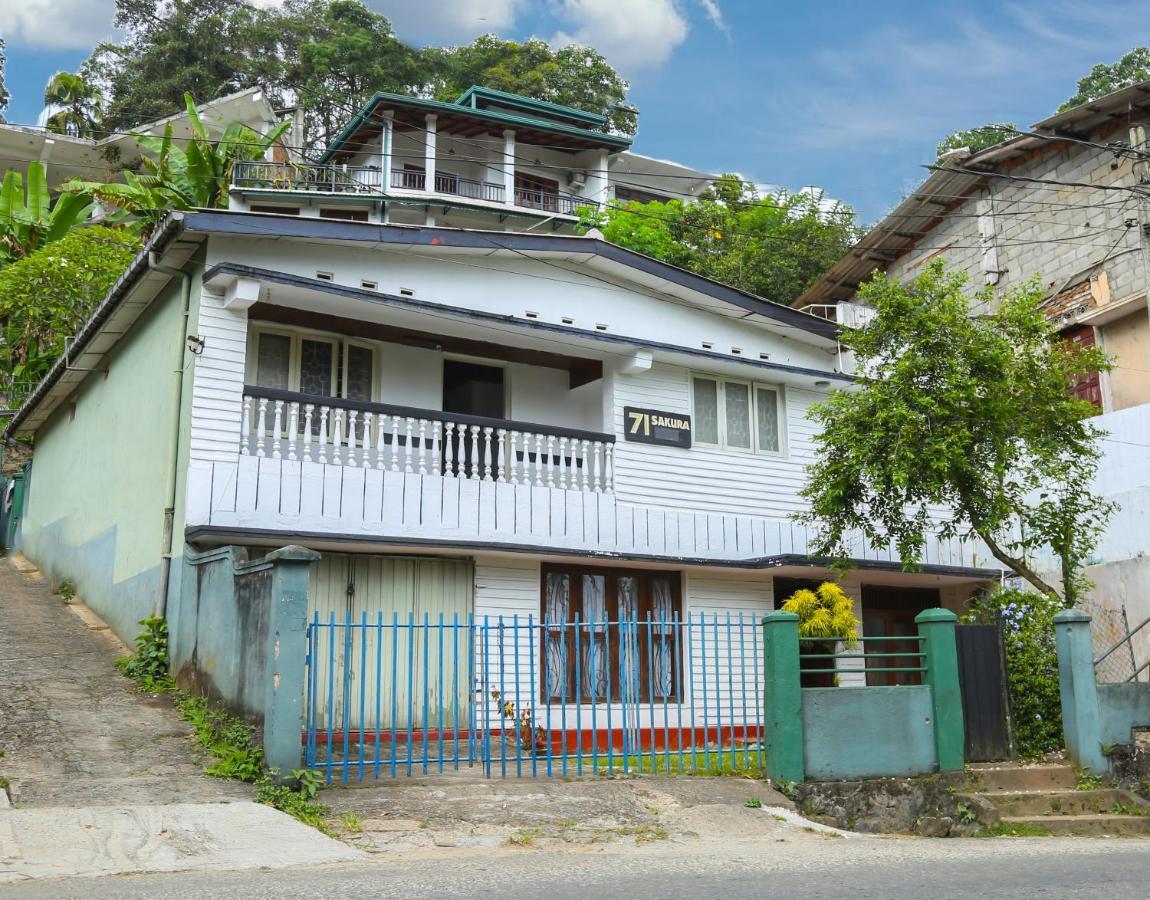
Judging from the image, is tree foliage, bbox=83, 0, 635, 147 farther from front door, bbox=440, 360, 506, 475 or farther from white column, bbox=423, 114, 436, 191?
front door, bbox=440, 360, 506, 475

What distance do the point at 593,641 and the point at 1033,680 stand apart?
5.06 meters

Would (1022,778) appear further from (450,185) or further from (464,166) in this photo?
(464,166)

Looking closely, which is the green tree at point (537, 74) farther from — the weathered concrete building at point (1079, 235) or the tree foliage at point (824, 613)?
the tree foliage at point (824, 613)

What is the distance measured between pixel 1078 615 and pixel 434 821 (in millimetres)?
7228

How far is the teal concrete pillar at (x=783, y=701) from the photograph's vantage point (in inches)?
432

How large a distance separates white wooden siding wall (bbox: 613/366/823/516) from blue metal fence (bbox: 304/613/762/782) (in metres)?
1.65

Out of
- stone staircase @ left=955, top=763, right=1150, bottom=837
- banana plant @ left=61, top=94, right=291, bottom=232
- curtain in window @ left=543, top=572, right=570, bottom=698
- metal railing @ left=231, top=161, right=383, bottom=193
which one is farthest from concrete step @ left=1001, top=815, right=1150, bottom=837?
metal railing @ left=231, top=161, right=383, bottom=193

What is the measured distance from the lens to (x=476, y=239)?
14969 mm

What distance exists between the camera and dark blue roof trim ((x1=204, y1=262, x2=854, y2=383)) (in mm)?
→ 13273

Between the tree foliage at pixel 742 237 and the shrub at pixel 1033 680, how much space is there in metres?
22.4

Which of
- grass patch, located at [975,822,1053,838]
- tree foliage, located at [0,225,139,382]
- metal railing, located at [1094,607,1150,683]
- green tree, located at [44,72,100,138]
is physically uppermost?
green tree, located at [44,72,100,138]

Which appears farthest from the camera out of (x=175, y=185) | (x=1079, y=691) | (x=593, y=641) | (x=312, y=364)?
(x=175, y=185)

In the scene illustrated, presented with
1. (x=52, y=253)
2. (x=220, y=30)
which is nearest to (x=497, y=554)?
(x=52, y=253)

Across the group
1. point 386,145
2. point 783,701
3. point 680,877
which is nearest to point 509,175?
point 386,145
